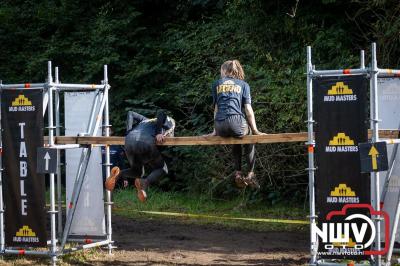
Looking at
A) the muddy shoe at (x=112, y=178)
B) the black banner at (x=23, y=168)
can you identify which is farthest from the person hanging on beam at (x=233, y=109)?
the black banner at (x=23, y=168)

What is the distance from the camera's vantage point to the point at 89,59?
73.9ft

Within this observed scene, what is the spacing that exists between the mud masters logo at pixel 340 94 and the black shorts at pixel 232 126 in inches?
49.3

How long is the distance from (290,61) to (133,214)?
4.84m

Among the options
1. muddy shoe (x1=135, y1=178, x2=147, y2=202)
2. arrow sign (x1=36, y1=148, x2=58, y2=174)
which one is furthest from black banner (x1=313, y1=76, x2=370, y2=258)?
arrow sign (x1=36, y1=148, x2=58, y2=174)

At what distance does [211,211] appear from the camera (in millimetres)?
17469

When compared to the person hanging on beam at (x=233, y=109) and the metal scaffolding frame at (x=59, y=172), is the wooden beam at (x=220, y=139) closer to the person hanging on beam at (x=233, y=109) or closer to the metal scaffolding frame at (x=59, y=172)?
the person hanging on beam at (x=233, y=109)

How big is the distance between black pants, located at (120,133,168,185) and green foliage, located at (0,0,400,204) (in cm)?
516

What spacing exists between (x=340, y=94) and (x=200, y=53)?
975cm

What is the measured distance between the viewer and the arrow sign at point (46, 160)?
11.1 meters

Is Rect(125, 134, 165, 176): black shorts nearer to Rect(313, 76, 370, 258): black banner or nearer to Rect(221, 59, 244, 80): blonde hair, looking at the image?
Rect(221, 59, 244, 80): blonde hair

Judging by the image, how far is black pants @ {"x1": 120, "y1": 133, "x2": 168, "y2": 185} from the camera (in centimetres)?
1110

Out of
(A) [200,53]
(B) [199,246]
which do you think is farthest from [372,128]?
(A) [200,53]

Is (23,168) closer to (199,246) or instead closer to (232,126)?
(199,246)

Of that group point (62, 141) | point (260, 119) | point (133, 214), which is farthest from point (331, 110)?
point (133, 214)
